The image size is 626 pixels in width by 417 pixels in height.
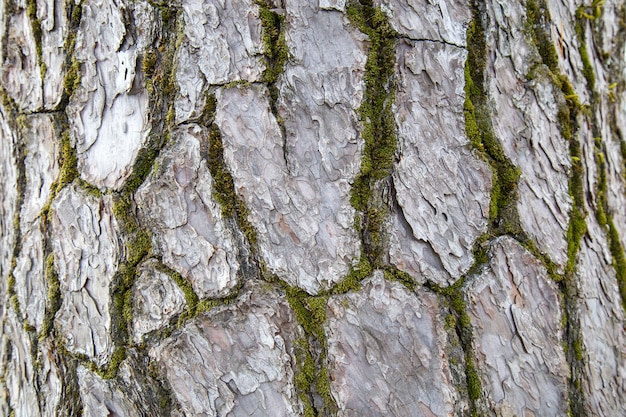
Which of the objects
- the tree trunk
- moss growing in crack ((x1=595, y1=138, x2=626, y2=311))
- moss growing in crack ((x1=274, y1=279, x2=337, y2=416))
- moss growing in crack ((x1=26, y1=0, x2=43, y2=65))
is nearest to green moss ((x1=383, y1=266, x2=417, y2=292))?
the tree trunk

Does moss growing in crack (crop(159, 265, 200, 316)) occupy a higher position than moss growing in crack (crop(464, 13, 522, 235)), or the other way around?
moss growing in crack (crop(464, 13, 522, 235))

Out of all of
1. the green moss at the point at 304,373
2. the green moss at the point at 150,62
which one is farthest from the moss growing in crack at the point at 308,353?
the green moss at the point at 150,62

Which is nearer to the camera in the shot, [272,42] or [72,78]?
[272,42]

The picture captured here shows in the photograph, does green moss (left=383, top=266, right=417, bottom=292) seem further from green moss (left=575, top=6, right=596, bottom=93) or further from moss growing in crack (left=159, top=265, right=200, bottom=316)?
green moss (left=575, top=6, right=596, bottom=93)

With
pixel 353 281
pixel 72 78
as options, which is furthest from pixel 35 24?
pixel 353 281

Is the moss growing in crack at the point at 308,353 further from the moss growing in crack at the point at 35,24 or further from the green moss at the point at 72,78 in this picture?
the moss growing in crack at the point at 35,24

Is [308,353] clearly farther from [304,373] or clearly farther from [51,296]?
[51,296]

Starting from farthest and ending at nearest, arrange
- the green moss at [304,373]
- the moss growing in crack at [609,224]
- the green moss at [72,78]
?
1. the moss growing in crack at [609,224]
2. the green moss at [72,78]
3. the green moss at [304,373]
